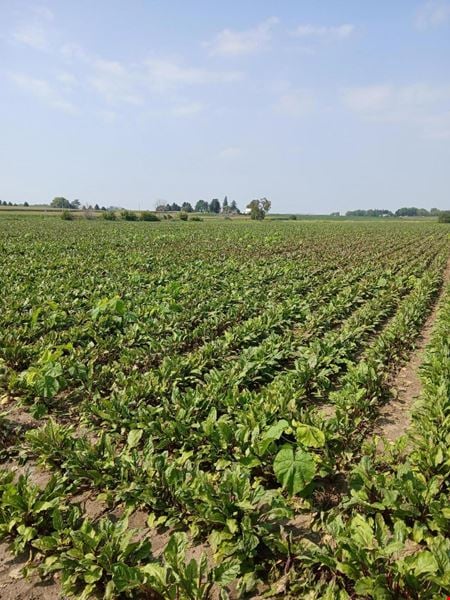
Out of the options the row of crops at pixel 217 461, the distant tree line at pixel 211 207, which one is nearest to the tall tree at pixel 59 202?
the distant tree line at pixel 211 207

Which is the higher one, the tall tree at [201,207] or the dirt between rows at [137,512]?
the tall tree at [201,207]

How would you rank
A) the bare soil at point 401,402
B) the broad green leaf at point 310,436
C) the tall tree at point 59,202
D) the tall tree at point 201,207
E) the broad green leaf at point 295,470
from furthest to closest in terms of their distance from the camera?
the tall tree at point 201,207, the tall tree at point 59,202, the bare soil at point 401,402, the broad green leaf at point 310,436, the broad green leaf at point 295,470

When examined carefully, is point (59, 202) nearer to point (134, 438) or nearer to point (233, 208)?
point (233, 208)

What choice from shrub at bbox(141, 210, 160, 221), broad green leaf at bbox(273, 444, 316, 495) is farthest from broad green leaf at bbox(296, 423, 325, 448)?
shrub at bbox(141, 210, 160, 221)

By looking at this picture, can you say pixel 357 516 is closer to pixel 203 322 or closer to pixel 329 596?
pixel 329 596

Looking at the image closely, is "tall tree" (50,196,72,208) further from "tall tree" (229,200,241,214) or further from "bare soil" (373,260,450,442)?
"bare soil" (373,260,450,442)

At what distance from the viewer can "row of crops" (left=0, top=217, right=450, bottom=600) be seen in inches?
102

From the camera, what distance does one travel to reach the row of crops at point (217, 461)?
2.60m

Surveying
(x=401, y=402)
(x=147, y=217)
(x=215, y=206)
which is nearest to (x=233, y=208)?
(x=215, y=206)

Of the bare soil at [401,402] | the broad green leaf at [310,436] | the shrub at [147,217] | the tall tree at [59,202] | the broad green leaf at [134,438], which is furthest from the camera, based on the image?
the tall tree at [59,202]

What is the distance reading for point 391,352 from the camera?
675 cm

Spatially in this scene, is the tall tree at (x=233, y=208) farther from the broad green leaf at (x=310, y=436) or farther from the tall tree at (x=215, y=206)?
the broad green leaf at (x=310, y=436)

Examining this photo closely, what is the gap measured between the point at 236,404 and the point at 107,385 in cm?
199

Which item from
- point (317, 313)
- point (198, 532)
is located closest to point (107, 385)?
point (198, 532)
